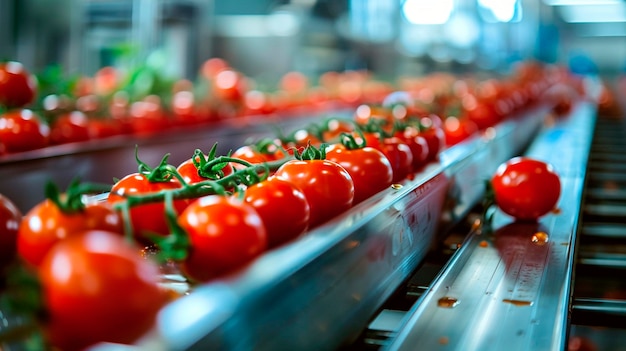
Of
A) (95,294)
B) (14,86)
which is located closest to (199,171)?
(95,294)

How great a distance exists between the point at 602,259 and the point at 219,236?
5.62 ft

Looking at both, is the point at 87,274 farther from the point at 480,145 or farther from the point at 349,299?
the point at 480,145

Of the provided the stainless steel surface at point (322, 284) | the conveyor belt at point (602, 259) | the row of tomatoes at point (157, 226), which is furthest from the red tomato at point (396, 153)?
the conveyor belt at point (602, 259)

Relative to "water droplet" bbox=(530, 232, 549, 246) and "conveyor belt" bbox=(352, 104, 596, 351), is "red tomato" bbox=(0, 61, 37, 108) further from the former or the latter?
"water droplet" bbox=(530, 232, 549, 246)

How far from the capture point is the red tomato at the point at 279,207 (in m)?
1.31

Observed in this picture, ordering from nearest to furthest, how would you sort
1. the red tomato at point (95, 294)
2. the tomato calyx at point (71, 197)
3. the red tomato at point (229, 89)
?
the red tomato at point (95, 294)
the tomato calyx at point (71, 197)
the red tomato at point (229, 89)

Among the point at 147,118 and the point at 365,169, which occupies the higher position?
the point at 365,169

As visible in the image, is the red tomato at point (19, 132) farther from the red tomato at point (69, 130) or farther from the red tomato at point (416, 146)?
the red tomato at point (416, 146)

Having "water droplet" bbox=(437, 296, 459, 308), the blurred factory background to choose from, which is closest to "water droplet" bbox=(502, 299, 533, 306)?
"water droplet" bbox=(437, 296, 459, 308)

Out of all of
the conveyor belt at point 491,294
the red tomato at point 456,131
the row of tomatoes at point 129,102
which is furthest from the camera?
the red tomato at point 456,131

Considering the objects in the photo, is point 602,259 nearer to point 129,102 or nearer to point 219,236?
point 219,236

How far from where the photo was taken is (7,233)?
1290mm

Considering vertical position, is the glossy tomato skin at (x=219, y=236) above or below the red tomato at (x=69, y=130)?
above

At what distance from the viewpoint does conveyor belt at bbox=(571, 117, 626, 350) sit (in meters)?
1.97
